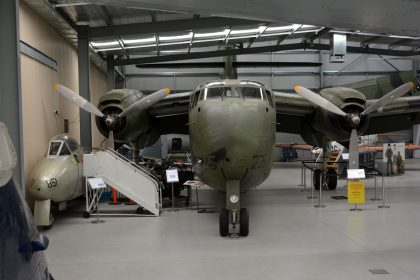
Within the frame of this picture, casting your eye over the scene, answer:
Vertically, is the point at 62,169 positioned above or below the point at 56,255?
above

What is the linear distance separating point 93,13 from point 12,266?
12.4m

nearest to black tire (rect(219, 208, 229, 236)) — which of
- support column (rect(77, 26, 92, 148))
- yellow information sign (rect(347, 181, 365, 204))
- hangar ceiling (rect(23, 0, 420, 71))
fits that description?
hangar ceiling (rect(23, 0, 420, 71))

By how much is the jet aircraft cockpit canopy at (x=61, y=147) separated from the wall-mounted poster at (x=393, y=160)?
15.0 m

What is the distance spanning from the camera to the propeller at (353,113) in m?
10.7

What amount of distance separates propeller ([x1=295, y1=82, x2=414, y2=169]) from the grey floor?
146cm

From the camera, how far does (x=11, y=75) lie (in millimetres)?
5703

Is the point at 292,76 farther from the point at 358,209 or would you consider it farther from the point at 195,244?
the point at 195,244

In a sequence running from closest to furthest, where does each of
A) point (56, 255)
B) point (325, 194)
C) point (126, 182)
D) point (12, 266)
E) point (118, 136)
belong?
point (12, 266) → point (56, 255) → point (126, 182) → point (118, 136) → point (325, 194)

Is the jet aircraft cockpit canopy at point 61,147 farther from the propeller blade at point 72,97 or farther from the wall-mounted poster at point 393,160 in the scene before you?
the wall-mounted poster at point 393,160

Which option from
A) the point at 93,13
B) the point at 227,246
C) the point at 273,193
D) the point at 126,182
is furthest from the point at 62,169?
the point at 273,193

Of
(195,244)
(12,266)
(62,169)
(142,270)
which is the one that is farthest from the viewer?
(62,169)

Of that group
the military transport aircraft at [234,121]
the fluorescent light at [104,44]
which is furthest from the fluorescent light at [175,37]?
the military transport aircraft at [234,121]

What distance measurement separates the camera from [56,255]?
664cm

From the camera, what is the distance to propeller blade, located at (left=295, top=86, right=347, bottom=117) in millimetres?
10773
